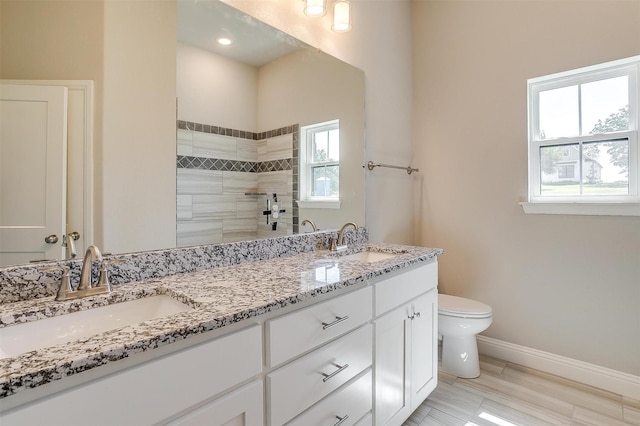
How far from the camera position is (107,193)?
112 cm

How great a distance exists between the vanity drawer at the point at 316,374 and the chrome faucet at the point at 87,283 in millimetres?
583

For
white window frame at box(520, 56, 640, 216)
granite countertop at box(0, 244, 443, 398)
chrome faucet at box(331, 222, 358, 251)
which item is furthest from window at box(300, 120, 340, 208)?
white window frame at box(520, 56, 640, 216)

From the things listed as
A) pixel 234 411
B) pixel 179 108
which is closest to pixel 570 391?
pixel 234 411

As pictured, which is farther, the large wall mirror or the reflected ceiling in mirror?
the reflected ceiling in mirror

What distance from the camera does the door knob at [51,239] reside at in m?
1.02

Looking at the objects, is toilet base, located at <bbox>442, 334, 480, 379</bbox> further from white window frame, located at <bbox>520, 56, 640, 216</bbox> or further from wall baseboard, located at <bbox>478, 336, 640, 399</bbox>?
white window frame, located at <bbox>520, 56, 640, 216</bbox>

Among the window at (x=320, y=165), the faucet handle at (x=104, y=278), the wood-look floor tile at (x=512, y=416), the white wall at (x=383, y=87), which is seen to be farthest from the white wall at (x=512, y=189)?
the faucet handle at (x=104, y=278)

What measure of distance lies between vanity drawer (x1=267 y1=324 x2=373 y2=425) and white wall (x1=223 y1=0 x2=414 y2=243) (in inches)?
44.0

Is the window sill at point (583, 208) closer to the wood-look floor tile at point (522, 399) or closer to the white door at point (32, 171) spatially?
the wood-look floor tile at point (522, 399)

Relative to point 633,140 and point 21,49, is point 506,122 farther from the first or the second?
point 21,49

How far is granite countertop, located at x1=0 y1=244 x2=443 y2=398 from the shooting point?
1.94 feet

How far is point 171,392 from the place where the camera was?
28.7 inches

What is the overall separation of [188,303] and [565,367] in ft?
7.92

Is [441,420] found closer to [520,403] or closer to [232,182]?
[520,403]
